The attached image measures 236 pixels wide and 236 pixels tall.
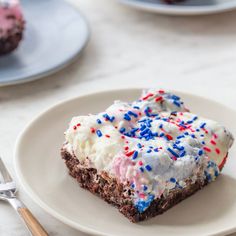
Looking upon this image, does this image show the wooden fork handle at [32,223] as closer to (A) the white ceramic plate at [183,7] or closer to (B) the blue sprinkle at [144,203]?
(B) the blue sprinkle at [144,203]

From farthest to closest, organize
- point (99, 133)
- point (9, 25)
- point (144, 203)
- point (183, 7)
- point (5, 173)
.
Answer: point (183, 7)
point (9, 25)
point (5, 173)
point (99, 133)
point (144, 203)

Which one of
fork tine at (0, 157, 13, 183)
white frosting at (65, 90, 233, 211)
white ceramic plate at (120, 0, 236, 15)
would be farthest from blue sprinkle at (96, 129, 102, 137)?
white ceramic plate at (120, 0, 236, 15)

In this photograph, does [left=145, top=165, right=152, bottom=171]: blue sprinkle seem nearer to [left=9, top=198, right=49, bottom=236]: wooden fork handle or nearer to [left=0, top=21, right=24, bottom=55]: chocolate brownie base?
[left=9, top=198, right=49, bottom=236]: wooden fork handle

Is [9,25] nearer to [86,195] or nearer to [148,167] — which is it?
[86,195]

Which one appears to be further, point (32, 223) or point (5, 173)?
point (5, 173)

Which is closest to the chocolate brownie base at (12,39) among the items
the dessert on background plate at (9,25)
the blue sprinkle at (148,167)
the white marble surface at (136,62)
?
the dessert on background plate at (9,25)

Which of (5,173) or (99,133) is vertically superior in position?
(99,133)

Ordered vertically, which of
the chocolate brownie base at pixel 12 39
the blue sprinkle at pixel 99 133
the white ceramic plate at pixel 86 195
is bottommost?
the white ceramic plate at pixel 86 195

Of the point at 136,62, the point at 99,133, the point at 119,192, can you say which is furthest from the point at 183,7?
the point at 119,192
